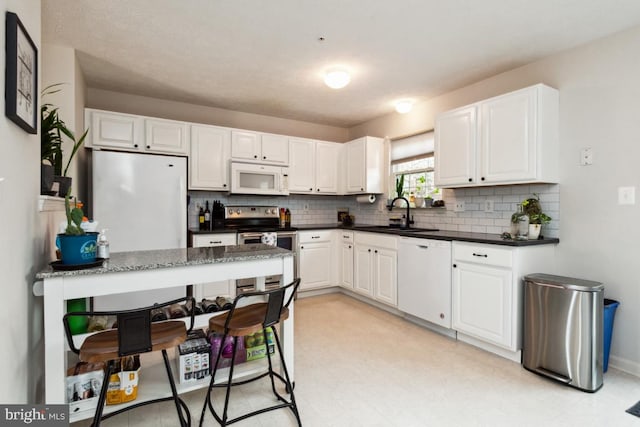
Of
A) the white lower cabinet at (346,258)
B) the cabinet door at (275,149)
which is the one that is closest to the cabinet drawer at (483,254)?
the white lower cabinet at (346,258)

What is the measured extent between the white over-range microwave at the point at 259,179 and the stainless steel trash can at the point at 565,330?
3.01 meters

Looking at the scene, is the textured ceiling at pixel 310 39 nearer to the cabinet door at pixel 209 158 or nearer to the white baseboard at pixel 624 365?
the cabinet door at pixel 209 158

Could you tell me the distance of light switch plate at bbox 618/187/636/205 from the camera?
2.41m

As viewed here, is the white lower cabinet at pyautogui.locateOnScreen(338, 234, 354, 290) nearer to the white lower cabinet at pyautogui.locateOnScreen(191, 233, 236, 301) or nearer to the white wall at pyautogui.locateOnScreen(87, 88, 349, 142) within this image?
the white lower cabinet at pyautogui.locateOnScreen(191, 233, 236, 301)

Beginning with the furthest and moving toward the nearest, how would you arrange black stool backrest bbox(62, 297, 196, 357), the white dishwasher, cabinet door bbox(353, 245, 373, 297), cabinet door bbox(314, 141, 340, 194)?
1. cabinet door bbox(314, 141, 340, 194)
2. cabinet door bbox(353, 245, 373, 297)
3. the white dishwasher
4. black stool backrest bbox(62, 297, 196, 357)

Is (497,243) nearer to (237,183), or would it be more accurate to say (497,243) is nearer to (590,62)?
(590,62)

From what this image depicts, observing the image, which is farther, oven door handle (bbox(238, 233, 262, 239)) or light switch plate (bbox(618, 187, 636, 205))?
oven door handle (bbox(238, 233, 262, 239))

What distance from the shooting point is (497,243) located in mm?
2625

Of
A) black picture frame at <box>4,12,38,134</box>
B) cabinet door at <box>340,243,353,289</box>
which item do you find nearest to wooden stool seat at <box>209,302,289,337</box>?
black picture frame at <box>4,12,38,134</box>

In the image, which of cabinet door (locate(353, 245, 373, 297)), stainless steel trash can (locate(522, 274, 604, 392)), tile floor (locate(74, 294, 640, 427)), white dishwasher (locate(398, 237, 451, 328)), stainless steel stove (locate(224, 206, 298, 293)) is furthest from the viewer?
cabinet door (locate(353, 245, 373, 297))

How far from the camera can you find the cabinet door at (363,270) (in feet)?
13.2

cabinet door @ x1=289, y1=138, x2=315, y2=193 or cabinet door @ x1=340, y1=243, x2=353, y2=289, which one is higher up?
cabinet door @ x1=289, y1=138, x2=315, y2=193

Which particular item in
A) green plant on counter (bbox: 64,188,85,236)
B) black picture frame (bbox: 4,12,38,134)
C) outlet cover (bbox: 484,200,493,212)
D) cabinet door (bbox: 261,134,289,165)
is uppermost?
cabinet door (bbox: 261,134,289,165)

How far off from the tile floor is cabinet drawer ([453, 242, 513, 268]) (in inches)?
30.4
